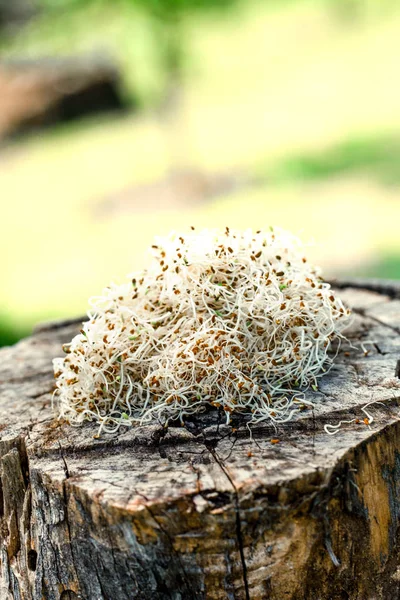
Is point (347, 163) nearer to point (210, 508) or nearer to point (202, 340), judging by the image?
point (202, 340)

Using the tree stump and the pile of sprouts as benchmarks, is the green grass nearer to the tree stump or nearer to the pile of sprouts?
the pile of sprouts

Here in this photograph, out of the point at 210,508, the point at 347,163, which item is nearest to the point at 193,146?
the point at 347,163

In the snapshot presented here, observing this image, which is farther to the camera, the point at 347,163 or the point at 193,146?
the point at 193,146

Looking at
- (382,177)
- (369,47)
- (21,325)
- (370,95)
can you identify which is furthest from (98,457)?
(369,47)

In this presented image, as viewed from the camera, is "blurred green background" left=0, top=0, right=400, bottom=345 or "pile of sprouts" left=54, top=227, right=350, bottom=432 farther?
"blurred green background" left=0, top=0, right=400, bottom=345

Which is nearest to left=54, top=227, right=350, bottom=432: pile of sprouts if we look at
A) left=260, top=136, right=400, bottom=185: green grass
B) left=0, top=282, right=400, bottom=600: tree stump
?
left=0, top=282, right=400, bottom=600: tree stump

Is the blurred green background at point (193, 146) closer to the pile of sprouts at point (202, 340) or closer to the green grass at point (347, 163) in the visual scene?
the green grass at point (347, 163)

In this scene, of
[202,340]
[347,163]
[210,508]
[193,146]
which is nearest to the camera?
[210,508]
